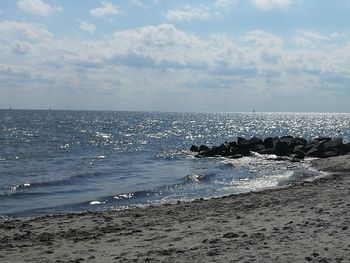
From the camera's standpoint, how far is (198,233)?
35.7 ft

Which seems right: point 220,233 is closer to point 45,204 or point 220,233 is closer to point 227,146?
point 45,204

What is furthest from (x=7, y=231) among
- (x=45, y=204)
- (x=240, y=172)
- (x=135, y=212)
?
(x=240, y=172)

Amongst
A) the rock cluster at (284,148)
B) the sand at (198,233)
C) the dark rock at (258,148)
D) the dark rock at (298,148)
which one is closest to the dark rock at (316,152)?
the rock cluster at (284,148)

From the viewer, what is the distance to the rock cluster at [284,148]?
122 ft

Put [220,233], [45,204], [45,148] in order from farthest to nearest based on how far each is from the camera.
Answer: [45,148], [45,204], [220,233]

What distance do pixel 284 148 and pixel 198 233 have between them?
29654mm

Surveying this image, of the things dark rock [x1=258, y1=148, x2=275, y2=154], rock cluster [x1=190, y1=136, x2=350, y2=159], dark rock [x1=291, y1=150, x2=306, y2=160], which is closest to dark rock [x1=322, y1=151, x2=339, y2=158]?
rock cluster [x1=190, y1=136, x2=350, y2=159]

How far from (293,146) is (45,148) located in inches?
930

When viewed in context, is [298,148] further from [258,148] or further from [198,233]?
[198,233]

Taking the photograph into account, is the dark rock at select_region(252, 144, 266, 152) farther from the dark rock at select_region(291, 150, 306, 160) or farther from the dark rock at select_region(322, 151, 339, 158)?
the dark rock at select_region(322, 151, 339, 158)

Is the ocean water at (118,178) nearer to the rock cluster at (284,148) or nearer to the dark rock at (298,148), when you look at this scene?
the rock cluster at (284,148)

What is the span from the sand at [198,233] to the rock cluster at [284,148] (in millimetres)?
21424

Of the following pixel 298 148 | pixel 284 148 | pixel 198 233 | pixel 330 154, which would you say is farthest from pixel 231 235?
pixel 298 148

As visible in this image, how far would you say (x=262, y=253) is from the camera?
8461 millimetres
